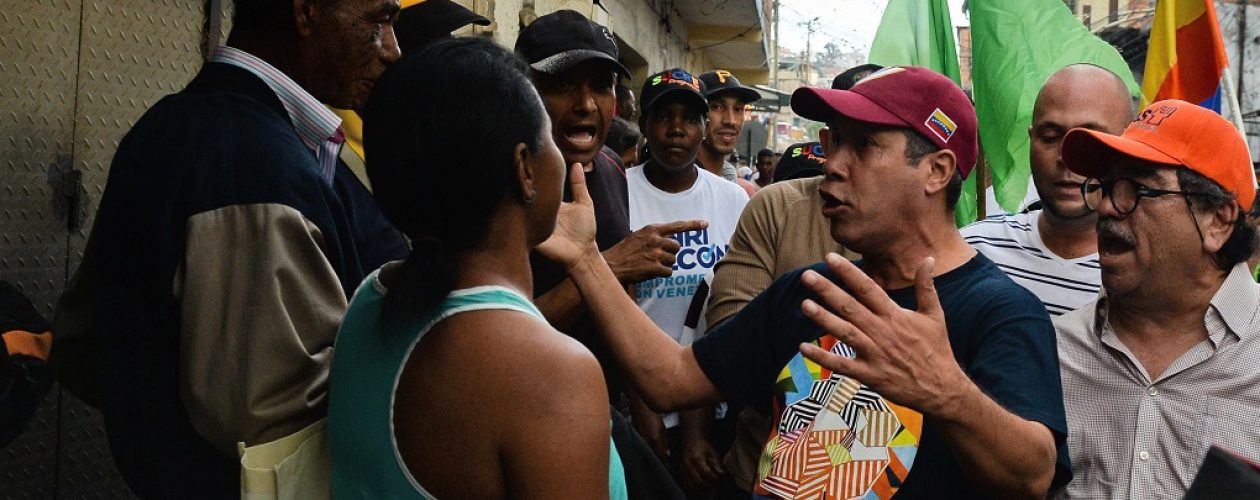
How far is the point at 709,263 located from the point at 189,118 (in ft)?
8.12

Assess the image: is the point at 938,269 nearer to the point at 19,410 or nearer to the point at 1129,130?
the point at 1129,130

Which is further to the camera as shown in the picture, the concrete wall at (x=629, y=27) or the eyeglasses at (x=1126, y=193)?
the concrete wall at (x=629, y=27)

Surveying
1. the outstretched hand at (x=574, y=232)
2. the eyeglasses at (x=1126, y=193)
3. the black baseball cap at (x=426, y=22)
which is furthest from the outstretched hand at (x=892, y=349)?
the black baseball cap at (x=426, y=22)

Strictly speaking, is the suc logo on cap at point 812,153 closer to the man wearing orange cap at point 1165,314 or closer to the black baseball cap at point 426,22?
the black baseball cap at point 426,22

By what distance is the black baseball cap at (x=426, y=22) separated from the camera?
3.25 m

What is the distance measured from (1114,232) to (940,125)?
2.02 ft

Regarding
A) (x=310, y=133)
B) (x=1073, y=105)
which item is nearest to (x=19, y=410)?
(x=310, y=133)

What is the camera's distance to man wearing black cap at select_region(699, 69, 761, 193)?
692cm

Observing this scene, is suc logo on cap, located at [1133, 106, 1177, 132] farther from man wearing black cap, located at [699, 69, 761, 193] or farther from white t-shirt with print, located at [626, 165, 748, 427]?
man wearing black cap, located at [699, 69, 761, 193]

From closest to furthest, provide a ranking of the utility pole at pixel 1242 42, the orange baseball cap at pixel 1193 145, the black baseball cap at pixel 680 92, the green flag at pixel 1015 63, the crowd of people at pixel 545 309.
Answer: the crowd of people at pixel 545 309, the orange baseball cap at pixel 1193 145, the green flag at pixel 1015 63, the black baseball cap at pixel 680 92, the utility pole at pixel 1242 42

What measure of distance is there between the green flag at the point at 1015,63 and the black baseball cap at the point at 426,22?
2565mm

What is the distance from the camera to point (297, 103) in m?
2.17

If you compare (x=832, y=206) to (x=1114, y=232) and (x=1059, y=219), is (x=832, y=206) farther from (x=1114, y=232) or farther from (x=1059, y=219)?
(x=1059, y=219)

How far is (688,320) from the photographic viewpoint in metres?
4.04
